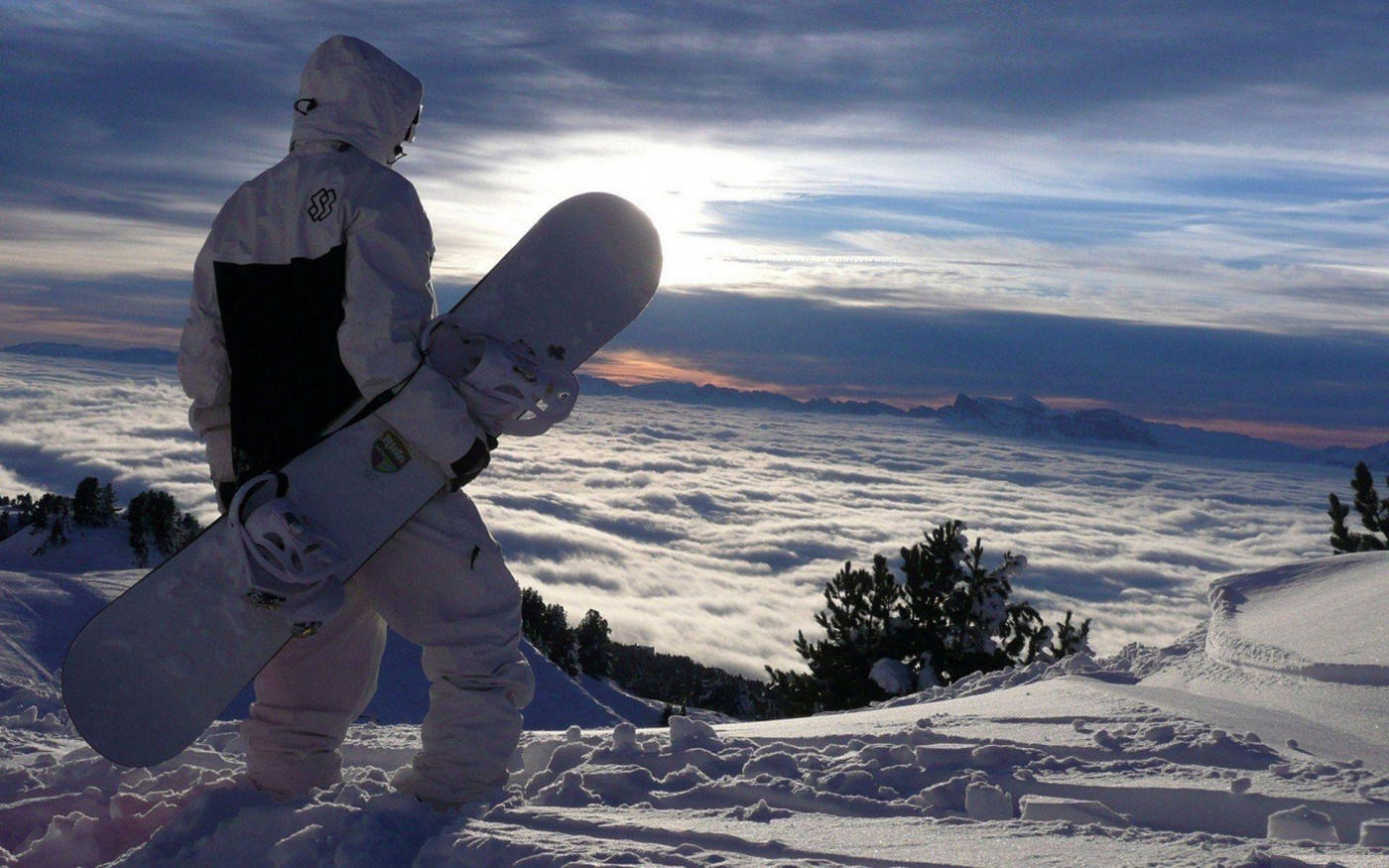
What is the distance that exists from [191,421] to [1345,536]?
58.7 feet

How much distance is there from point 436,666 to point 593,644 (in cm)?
2328

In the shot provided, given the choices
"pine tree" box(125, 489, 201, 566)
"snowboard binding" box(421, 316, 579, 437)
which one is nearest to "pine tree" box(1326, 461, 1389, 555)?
"snowboard binding" box(421, 316, 579, 437)

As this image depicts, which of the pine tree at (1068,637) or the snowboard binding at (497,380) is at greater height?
the snowboard binding at (497,380)

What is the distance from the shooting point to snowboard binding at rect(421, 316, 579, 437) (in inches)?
149

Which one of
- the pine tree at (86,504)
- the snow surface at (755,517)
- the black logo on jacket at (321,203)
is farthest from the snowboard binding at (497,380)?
the snow surface at (755,517)

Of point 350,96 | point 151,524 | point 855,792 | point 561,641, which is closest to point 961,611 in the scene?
point 561,641

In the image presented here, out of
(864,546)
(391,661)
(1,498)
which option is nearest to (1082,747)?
(391,661)

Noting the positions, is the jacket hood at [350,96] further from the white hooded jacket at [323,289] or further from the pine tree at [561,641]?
the pine tree at [561,641]

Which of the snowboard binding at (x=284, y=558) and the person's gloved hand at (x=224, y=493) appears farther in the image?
the person's gloved hand at (x=224, y=493)

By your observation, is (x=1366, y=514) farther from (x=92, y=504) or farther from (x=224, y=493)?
(x=92, y=504)

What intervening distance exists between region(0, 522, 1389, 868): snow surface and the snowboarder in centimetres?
27

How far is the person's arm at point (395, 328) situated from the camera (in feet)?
12.1

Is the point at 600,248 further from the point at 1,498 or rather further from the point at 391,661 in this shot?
the point at 1,498

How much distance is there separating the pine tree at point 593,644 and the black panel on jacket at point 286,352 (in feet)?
71.6
